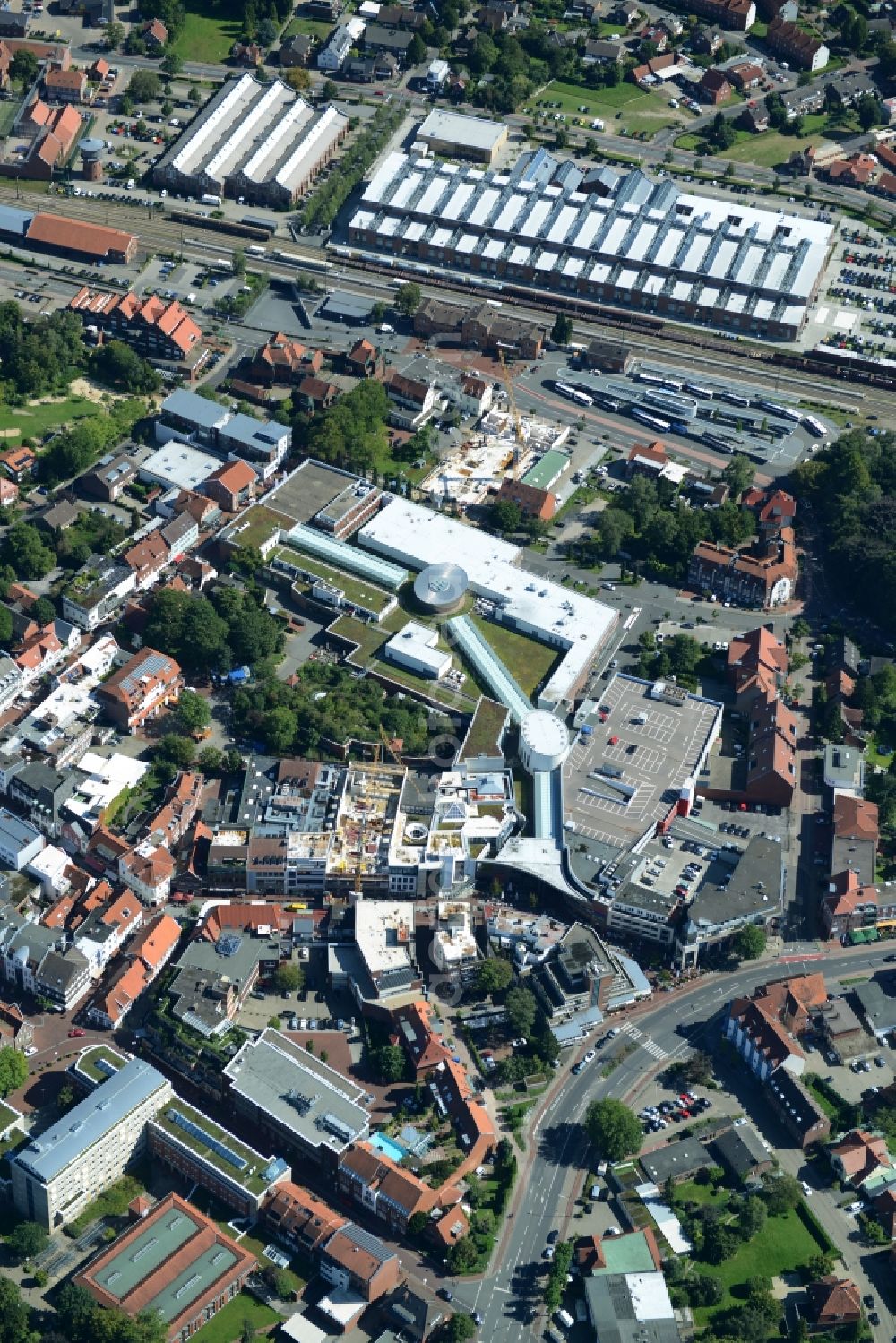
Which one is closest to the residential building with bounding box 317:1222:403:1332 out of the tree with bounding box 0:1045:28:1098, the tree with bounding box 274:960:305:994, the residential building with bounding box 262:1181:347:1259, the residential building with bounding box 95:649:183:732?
the residential building with bounding box 262:1181:347:1259

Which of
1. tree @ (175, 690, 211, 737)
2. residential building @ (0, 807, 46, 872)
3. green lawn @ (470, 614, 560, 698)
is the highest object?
green lawn @ (470, 614, 560, 698)

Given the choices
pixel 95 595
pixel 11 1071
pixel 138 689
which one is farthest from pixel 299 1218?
pixel 95 595

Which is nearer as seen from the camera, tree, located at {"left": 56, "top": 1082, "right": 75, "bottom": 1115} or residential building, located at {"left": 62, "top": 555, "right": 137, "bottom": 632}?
tree, located at {"left": 56, "top": 1082, "right": 75, "bottom": 1115}

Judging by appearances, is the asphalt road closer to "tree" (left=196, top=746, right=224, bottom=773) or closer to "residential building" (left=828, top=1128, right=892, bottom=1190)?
"residential building" (left=828, top=1128, right=892, bottom=1190)

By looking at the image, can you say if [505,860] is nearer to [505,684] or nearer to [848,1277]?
[505,684]

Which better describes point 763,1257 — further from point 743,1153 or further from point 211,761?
point 211,761

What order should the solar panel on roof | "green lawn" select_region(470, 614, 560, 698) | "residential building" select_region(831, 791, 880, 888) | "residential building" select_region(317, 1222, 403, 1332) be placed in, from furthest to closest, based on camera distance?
"green lawn" select_region(470, 614, 560, 698), "residential building" select_region(831, 791, 880, 888), the solar panel on roof, "residential building" select_region(317, 1222, 403, 1332)

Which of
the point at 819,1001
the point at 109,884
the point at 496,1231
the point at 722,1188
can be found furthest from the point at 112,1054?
the point at 819,1001
